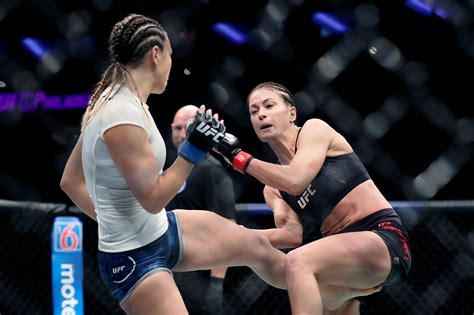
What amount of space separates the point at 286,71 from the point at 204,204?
1256 millimetres

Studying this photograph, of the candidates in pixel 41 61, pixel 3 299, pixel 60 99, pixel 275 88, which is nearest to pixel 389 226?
pixel 275 88

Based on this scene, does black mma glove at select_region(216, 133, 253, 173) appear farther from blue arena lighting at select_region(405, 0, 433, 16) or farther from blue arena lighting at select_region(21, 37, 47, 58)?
blue arena lighting at select_region(21, 37, 47, 58)

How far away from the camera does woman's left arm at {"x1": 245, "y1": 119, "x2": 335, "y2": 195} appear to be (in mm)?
2076

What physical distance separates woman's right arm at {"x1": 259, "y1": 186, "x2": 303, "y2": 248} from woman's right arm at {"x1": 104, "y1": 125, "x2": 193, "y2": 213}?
1.97ft

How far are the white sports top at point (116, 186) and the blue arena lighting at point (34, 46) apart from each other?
250cm

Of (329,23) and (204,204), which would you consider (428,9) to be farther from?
(204,204)

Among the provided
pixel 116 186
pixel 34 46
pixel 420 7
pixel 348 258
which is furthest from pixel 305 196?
pixel 34 46

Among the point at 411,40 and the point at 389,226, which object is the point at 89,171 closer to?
the point at 389,226

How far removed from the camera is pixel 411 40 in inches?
158

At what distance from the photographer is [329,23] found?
155 inches

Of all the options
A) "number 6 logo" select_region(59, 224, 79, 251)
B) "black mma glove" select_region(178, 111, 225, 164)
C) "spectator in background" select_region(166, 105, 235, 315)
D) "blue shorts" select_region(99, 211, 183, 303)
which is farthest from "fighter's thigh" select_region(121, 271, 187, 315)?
"spectator in background" select_region(166, 105, 235, 315)

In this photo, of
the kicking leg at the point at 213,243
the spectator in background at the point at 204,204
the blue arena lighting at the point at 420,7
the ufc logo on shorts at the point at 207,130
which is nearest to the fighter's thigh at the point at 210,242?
the kicking leg at the point at 213,243

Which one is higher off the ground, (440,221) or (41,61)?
(440,221)

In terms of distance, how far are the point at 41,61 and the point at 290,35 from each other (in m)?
1.45
